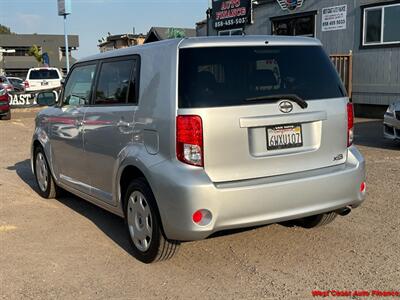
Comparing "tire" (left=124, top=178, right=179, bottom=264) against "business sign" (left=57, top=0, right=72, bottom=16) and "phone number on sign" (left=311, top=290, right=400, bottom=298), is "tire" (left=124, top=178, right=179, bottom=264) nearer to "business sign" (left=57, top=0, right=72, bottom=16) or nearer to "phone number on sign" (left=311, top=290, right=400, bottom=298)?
"phone number on sign" (left=311, top=290, right=400, bottom=298)

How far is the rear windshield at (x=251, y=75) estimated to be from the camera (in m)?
3.78

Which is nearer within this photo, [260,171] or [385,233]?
[260,171]

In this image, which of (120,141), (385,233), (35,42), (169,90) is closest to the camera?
(169,90)

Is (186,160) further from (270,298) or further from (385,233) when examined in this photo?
(385,233)

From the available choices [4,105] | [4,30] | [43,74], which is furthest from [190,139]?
[4,30]

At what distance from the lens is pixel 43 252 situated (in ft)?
15.2

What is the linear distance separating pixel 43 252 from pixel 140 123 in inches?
61.4

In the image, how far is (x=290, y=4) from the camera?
18.0m

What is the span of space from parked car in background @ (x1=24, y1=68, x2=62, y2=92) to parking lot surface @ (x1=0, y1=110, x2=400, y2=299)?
68.2 feet

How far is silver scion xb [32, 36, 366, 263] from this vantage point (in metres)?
3.73

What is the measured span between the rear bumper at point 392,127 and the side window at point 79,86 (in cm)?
606

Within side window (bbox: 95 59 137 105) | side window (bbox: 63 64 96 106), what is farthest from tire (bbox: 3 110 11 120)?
side window (bbox: 95 59 137 105)

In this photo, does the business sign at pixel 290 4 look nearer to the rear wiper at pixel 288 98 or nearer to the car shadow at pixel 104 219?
the car shadow at pixel 104 219

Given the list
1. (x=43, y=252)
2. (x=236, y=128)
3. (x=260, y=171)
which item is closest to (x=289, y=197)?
(x=260, y=171)
